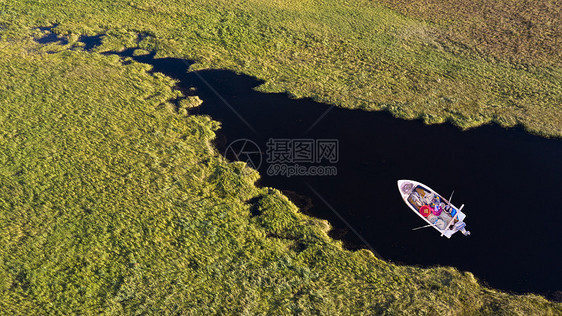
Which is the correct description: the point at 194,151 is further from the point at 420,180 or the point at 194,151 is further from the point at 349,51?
the point at 349,51

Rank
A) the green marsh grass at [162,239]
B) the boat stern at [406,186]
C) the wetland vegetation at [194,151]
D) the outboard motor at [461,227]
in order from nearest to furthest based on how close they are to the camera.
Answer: the green marsh grass at [162,239] → the wetland vegetation at [194,151] → the outboard motor at [461,227] → the boat stern at [406,186]

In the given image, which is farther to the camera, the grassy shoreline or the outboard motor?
the grassy shoreline

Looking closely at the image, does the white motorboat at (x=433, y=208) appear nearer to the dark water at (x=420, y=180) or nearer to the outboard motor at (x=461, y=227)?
the outboard motor at (x=461, y=227)

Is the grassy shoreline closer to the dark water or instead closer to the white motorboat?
the dark water

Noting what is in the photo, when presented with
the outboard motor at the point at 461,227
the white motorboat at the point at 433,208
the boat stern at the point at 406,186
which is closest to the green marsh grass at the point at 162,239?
the outboard motor at the point at 461,227

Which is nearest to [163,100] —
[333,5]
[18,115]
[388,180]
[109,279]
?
[18,115]

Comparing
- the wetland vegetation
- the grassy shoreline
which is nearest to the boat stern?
the wetland vegetation

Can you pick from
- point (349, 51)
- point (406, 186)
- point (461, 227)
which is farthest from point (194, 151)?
point (349, 51)
